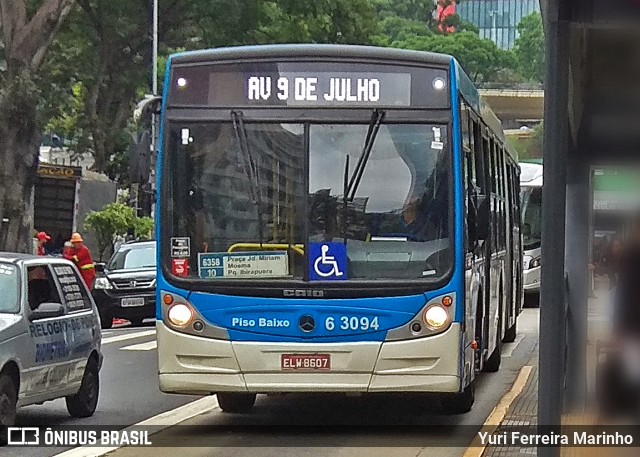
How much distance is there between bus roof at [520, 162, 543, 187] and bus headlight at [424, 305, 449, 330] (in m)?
20.2

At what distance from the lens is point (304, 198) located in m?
10.4

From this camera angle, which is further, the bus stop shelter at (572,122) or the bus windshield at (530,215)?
the bus windshield at (530,215)

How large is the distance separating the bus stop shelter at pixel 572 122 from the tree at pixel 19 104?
70.1 ft

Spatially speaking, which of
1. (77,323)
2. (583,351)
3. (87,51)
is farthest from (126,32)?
(583,351)

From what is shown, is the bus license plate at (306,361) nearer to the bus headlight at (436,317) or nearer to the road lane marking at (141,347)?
the bus headlight at (436,317)

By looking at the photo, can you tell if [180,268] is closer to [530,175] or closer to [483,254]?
[483,254]

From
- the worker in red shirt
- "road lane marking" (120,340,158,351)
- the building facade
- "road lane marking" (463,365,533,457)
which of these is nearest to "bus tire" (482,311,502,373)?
"road lane marking" (463,365,533,457)

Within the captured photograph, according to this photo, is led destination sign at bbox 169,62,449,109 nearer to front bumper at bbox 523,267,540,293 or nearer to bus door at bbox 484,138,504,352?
bus door at bbox 484,138,504,352

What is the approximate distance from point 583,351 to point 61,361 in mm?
6201

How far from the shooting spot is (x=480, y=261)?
1230 centimetres

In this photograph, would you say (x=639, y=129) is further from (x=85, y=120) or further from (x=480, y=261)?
(x=85, y=120)

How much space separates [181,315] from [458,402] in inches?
115

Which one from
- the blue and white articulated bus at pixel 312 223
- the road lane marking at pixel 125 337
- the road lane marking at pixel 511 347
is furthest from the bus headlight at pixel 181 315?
the road lane marking at pixel 125 337

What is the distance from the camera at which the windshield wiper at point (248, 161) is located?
1035cm
